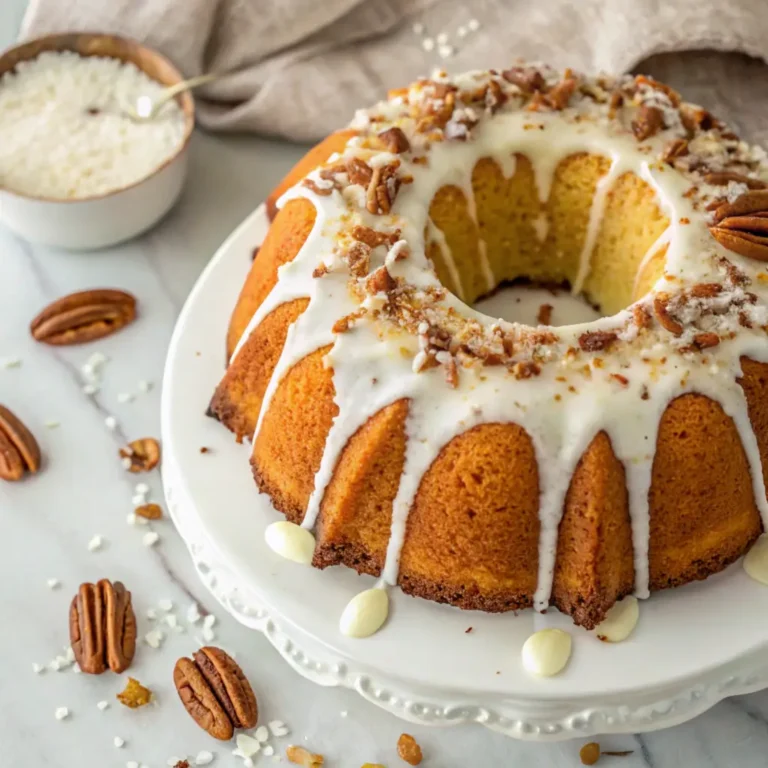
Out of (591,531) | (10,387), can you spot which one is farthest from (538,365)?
(10,387)

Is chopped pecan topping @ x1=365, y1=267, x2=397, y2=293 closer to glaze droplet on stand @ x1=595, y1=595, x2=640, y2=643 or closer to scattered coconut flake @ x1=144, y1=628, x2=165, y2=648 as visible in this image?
glaze droplet on stand @ x1=595, y1=595, x2=640, y2=643

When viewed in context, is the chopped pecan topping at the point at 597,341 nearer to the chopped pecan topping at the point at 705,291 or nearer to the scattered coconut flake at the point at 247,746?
the chopped pecan topping at the point at 705,291

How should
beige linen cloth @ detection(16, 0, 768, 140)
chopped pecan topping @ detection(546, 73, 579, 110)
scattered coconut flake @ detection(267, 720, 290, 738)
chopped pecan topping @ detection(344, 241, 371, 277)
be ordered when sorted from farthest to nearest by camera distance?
beige linen cloth @ detection(16, 0, 768, 140), chopped pecan topping @ detection(546, 73, 579, 110), scattered coconut flake @ detection(267, 720, 290, 738), chopped pecan topping @ detection(344, 241, 371, 277)

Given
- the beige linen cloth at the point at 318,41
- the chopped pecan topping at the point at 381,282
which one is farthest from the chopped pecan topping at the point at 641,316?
the beige linen cloth at the point at 318,41

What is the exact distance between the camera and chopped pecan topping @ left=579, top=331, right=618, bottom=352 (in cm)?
129

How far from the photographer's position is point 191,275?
6.81 ft

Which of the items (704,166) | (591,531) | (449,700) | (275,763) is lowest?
(275,763)

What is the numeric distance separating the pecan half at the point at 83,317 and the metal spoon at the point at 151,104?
37 cm

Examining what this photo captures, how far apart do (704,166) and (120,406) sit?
41.3 inches

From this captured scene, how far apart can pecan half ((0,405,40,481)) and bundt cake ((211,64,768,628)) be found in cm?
42

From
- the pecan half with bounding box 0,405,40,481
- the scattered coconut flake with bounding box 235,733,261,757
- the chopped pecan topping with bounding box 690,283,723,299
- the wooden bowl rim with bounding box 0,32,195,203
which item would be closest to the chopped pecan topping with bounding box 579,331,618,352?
the chopped pecan topping with bounding box 690,283,723,299

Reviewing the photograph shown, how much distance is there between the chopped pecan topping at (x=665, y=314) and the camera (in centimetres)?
130

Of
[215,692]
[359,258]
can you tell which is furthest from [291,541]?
[359,258]

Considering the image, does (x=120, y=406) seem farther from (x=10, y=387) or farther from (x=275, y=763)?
(x=275, y=763)
